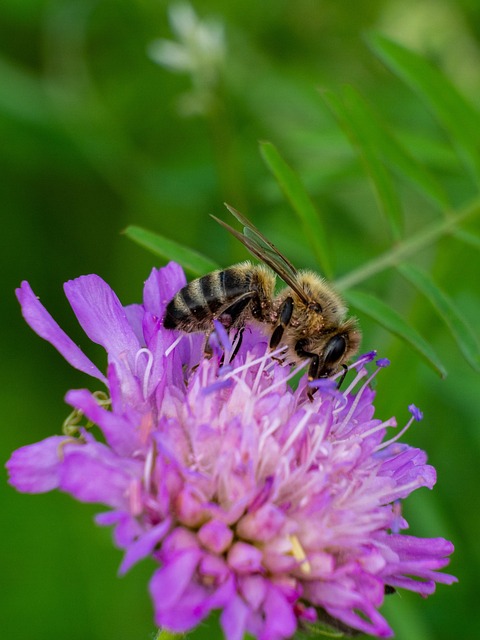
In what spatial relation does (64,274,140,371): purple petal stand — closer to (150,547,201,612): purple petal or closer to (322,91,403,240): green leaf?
(150,547,201,612): purple petal

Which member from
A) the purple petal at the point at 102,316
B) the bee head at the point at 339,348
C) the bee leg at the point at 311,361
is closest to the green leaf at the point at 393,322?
the bee head at the point at 339,348

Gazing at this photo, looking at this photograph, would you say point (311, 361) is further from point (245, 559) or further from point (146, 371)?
point (245, 559)

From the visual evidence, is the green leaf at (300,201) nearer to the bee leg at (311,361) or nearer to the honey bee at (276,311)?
the honey bee at (276,311)

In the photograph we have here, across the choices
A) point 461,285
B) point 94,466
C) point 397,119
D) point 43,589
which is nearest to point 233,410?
point 94,466

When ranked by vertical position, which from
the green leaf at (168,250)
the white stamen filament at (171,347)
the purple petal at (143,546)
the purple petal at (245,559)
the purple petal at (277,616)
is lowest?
the purple petal at (277,616)

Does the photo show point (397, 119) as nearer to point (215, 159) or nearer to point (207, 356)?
point (215, 159)

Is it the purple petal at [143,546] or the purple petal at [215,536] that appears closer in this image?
the purple petal at [143,546]
